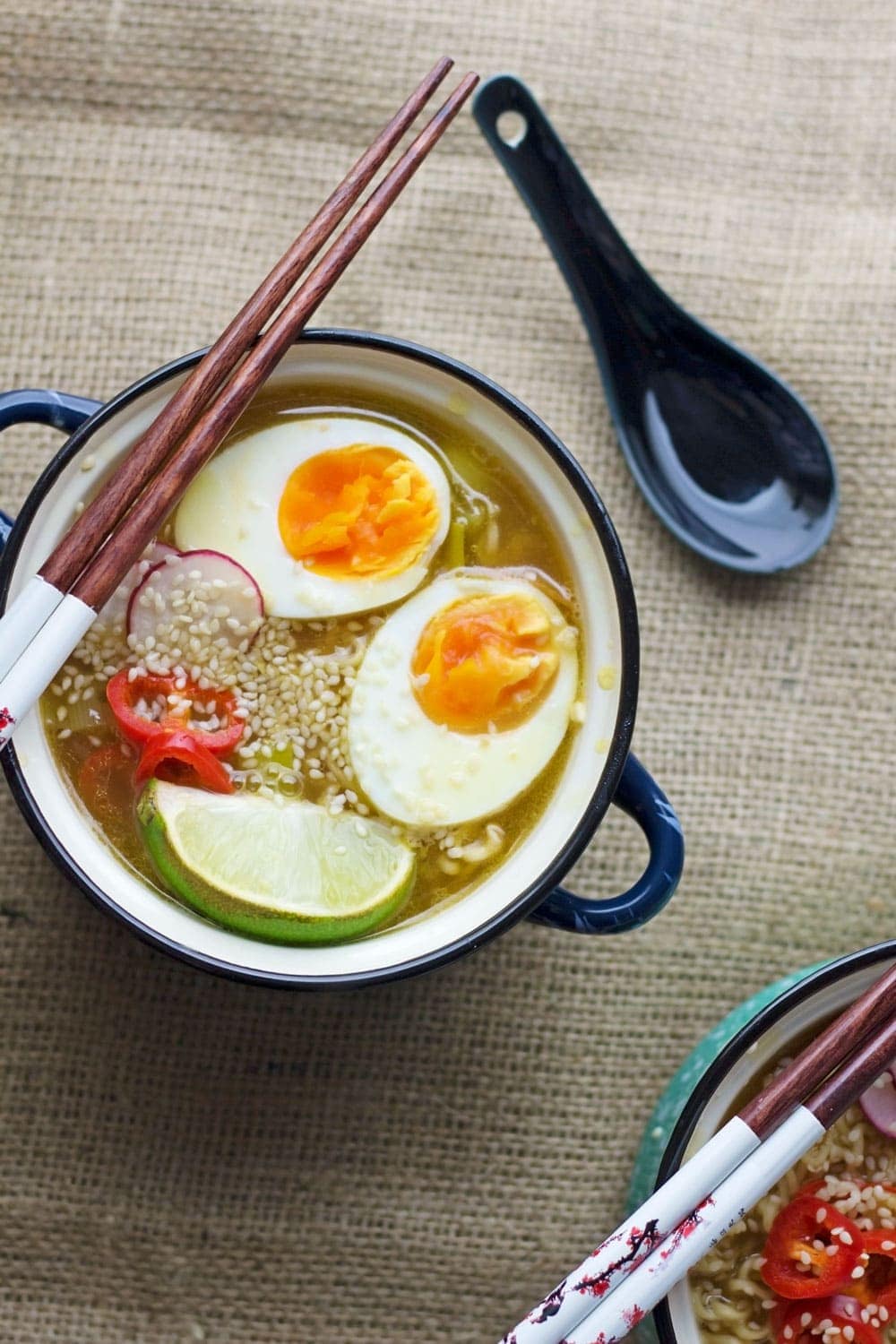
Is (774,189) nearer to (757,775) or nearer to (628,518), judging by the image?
(628,518)

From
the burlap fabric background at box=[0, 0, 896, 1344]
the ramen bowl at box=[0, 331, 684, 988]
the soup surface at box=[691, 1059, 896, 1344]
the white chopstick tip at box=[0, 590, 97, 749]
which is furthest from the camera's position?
the burlap fabric background at box=[0, 0, 896, 1344]

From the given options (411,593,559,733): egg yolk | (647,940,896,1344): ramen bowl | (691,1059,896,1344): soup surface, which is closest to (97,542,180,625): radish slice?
(411,593,559,733): egg yolk

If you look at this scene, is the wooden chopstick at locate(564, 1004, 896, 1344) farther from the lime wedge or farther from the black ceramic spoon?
the black ceramic spoon

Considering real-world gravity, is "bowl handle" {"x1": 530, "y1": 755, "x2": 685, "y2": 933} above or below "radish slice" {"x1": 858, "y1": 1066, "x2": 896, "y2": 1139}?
above

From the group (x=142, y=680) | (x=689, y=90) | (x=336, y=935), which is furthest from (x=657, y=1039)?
(x=689, y=90)

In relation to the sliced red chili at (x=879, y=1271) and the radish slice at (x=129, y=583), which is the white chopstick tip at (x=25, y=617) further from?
the sliced red chili at (x=879, y=1271)

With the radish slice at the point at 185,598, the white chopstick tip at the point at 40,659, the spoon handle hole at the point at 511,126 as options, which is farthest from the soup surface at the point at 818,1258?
the spoon handle hole at the point at 511,126

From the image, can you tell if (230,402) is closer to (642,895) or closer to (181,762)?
(181,762)
